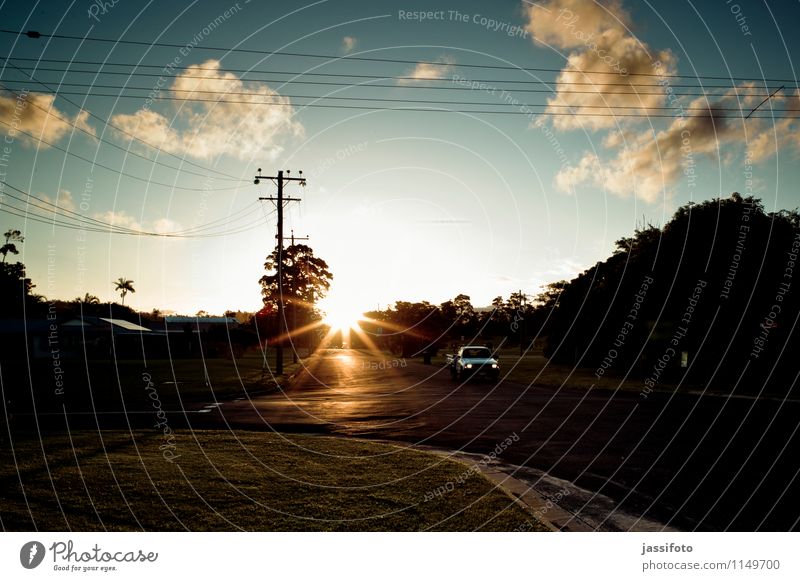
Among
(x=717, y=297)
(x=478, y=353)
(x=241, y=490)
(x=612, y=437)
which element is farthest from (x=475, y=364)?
(x=241, y=490)

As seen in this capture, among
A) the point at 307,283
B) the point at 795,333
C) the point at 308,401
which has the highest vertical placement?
the point at 307,283

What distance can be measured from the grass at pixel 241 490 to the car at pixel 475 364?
20.9 m

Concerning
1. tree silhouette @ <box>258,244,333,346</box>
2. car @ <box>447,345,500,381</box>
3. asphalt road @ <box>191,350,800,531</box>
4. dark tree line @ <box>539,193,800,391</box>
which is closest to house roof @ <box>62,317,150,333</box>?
tree silhouette @ <box>258,244,333,346</box>

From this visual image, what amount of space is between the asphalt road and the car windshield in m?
8.08

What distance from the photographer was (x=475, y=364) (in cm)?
3078

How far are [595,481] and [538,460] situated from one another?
5.60ft

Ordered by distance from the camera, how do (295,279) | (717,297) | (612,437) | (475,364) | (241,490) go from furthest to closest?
(295,279), (475,364), (717,297), (612,437), (241,490)

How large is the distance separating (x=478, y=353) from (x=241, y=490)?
87.0 feet

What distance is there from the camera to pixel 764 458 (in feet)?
31.8

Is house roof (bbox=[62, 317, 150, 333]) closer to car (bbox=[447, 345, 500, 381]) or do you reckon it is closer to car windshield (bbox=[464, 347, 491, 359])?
car (bbox=[447, 345, 500, 381])

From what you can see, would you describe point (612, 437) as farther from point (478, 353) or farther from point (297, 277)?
point (297, 277)
